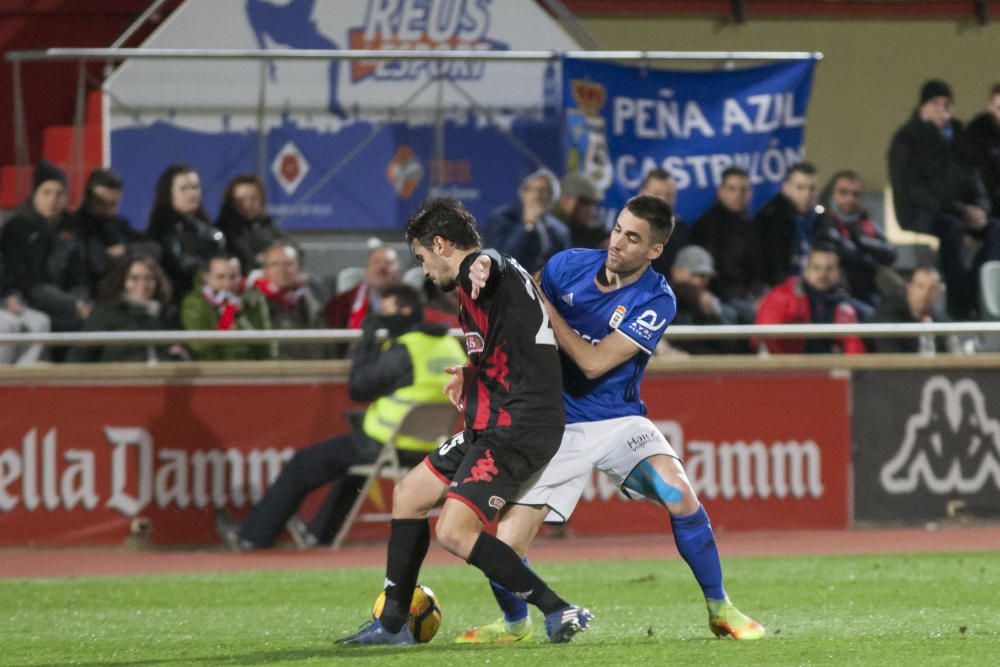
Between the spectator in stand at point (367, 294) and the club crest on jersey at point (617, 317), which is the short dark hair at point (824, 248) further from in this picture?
the club crest on jersey at point (617, 317)

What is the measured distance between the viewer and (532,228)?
11.9 meters

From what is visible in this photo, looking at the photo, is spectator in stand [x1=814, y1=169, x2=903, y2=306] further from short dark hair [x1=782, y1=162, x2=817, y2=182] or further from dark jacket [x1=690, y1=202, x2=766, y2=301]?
dark jacket [x1=690, y1=202, x2=766, y2=301]

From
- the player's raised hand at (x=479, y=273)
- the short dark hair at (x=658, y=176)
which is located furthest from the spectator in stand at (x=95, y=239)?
the player's raised hand at (x=479, y=273)

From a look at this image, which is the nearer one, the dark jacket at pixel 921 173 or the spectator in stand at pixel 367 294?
the spectator in stand at pixel 367 294

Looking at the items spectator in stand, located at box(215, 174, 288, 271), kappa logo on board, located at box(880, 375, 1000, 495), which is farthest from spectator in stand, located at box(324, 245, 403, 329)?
kappa logo on board, located at box(880, 375, 1000, 495)

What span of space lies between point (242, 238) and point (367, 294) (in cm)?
104

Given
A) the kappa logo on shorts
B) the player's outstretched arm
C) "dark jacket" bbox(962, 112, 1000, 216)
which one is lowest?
the kappa logo on shorts

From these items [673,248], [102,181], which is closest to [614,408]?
[673,248]

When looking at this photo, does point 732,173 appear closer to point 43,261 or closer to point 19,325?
point 43,261

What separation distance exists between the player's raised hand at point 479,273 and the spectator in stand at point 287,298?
18.9ft

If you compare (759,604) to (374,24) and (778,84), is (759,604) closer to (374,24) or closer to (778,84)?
(778,84)

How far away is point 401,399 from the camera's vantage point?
1111 centimetres

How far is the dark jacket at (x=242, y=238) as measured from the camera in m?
12.2

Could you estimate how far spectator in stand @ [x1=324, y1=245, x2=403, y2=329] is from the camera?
1182cm
